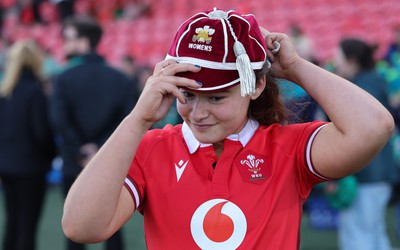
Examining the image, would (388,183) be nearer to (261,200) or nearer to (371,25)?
(261,200)

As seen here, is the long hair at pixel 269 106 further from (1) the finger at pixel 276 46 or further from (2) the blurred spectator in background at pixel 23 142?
(2) the blurred spectator in background at pixel 23 142

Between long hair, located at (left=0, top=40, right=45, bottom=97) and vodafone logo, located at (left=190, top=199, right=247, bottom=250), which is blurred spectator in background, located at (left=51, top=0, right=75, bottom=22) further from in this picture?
vodafone logo, located at (left=190, top=199, right=247, bottom=250)

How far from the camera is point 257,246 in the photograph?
2.19 meters

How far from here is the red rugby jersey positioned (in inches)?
86.5

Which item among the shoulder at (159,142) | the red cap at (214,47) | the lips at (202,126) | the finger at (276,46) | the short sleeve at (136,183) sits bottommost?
the short sleeve at (136,183)

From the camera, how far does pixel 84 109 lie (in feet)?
17.0

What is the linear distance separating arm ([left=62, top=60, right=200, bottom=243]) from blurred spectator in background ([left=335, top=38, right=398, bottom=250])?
3.41 metres

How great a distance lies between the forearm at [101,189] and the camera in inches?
81.8

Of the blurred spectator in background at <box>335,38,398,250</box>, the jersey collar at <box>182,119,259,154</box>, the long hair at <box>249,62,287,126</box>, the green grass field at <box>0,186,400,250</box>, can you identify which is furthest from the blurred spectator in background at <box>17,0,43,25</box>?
the jersey collar at <box>182,119,259,154</box>

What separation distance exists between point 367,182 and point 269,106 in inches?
120

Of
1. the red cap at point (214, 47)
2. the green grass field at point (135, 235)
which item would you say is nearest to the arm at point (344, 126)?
the red cap at point (214, 47)

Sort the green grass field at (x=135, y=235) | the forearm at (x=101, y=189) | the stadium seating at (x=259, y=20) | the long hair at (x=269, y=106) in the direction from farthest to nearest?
1. the stadium seating at (x=259, y=20)
2. the green grass field at (x=135, y=235)
3. the long hair at (x=269, y=106)
4. the forearm at (x=101, y=189)

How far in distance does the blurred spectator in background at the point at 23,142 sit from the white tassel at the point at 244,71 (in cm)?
370

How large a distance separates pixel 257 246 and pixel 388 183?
11.5 feet
